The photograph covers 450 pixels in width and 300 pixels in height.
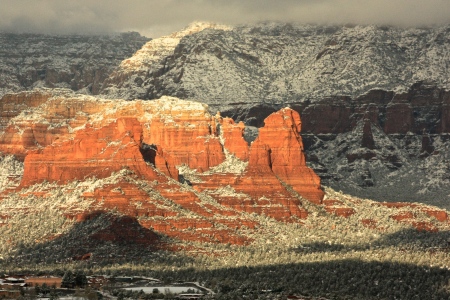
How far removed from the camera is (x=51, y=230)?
7731 inches

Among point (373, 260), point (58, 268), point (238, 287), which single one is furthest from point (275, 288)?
point (58, 268)

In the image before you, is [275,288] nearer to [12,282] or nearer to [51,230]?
[12,282]

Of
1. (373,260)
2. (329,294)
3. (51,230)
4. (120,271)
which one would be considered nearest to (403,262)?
(373,260)

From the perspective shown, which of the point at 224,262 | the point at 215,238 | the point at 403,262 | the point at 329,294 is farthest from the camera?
the point at 215,238

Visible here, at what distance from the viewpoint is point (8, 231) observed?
19962 cm

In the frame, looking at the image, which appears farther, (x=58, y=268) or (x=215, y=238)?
(x=215, y=238)

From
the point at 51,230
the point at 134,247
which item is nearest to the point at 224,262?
the point at 134,247

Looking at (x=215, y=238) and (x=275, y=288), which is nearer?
(x=275, y=288)

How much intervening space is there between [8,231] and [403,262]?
167ft

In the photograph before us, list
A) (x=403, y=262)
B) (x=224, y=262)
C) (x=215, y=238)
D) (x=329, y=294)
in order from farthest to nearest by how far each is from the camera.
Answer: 1. (x=215, y=238)
2. (x=224, y=262)
3. (x=403, y=262)
4. (x=329, y=294)

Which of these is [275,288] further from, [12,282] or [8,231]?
[8,231]

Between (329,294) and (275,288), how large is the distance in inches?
211

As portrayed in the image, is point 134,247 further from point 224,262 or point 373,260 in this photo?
point 373,260

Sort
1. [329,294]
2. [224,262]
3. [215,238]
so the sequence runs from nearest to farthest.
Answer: [329,294] < [224,262] < [215,238]
